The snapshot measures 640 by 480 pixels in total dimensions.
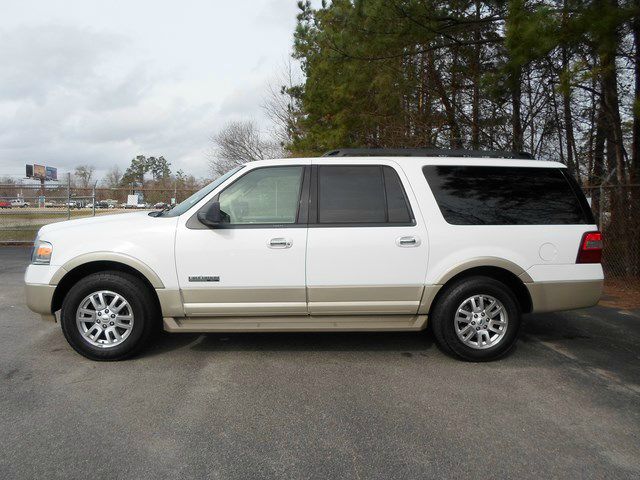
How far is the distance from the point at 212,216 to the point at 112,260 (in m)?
0.98

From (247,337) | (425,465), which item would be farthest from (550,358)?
(247,337)

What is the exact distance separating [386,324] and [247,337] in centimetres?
161

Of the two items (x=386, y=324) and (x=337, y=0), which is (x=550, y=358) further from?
(x=337, y=0)

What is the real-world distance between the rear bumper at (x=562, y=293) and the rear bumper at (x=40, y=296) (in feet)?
14.4

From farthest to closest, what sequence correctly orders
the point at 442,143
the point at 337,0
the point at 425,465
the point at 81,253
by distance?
the point at 442,143
the point at 337,0
the point at 81,253
the point at 425,465

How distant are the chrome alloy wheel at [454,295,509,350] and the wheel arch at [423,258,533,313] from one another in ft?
0.75

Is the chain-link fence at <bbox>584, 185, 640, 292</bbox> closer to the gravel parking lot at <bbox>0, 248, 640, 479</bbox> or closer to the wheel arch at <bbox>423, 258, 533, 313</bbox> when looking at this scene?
the gravel parking lot at <bbox>0, 248, 640, 479</bbox>

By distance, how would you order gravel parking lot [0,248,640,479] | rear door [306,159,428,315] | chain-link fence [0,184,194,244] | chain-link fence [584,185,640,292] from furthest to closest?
chain-link fence [0,184,194,244]
chain-link fence [584,185,640,292]
rear door [306,159,428,315]
gravel parking lot [0,248,640,479]

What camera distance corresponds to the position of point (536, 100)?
11.1 metres

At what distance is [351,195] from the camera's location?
439cm

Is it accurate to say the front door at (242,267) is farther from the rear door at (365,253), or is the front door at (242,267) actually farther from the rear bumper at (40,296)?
the rear bumper at (40,296)

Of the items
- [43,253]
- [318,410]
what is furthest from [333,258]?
[43,253]

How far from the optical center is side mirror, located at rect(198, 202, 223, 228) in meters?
4.12

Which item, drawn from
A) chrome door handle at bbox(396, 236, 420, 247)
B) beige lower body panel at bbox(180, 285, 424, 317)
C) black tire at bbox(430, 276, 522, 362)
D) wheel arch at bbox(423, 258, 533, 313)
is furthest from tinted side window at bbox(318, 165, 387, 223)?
black tire at bbox(430, 276, 522, 362)
